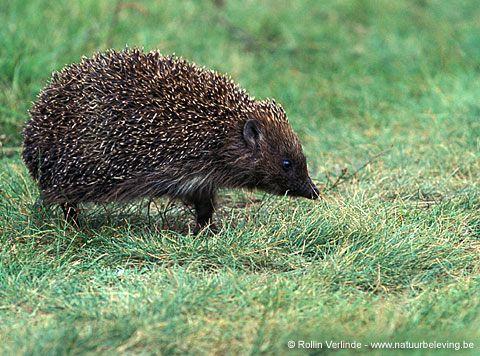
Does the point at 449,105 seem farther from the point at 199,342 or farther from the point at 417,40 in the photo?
the point at 199,342

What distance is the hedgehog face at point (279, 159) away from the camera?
596cm

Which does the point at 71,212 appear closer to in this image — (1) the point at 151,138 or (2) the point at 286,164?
(1) the point at 151,138

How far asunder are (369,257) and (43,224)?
227 cm

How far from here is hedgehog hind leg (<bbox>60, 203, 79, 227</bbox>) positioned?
590cm

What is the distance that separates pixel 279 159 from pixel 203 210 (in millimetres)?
684

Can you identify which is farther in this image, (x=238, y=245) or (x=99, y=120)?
(x=99, y=120)

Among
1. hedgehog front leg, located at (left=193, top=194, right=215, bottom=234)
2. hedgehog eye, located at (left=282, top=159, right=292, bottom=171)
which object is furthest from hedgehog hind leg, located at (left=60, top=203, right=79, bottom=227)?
hedgehog eye, located at (left=282, top=159, right=292, bottom=171)

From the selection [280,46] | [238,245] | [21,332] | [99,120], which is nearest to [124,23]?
[280,46]

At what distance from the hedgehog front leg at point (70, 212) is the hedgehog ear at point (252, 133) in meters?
1.32

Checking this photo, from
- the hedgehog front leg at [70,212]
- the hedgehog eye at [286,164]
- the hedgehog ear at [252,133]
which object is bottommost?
the hedgehog front leg at [70,212]

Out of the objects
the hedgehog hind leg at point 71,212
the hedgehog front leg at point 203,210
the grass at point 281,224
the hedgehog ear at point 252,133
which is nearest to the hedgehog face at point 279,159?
the hedgehog ear at point 252,133

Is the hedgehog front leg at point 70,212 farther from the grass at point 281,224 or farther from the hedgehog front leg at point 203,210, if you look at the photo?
the hedgehog front leg at point 203,210

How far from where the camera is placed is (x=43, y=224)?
19.0ft

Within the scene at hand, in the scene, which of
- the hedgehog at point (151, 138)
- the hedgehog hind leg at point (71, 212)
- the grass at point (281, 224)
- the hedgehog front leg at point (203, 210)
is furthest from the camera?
the hedgehog front leg at point (203, 210)
